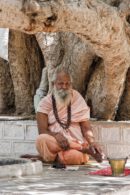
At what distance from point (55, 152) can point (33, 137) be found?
1.40m

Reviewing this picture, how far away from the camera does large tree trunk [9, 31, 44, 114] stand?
1024 centimetres

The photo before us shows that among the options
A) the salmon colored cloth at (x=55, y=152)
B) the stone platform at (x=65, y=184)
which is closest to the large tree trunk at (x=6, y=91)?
the salmon colored cloth at (x=55, y=152)

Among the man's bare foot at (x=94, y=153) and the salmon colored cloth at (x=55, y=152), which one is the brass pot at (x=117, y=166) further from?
the salmon colored cloth at (x=55, y=152)

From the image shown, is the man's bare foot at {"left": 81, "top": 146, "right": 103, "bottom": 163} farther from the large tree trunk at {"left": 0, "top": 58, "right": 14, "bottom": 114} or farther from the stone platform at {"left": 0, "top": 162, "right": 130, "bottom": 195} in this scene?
the large tree trunk at {"left": 0, "top": 58, "right": 14, "bottom": 114}

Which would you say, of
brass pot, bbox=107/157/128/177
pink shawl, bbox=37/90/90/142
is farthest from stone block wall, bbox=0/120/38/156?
brass pot, bbox=107/157/128/177

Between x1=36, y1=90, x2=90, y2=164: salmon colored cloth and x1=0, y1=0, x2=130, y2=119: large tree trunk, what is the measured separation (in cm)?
75

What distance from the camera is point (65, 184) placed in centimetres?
637

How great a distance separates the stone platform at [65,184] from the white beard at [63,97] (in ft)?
3.44

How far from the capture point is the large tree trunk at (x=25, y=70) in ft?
33.6

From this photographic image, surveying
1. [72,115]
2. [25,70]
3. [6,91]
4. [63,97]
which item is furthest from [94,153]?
[6,91]

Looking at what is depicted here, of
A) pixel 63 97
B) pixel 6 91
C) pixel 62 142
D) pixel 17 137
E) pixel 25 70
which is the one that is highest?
pixel 25 70

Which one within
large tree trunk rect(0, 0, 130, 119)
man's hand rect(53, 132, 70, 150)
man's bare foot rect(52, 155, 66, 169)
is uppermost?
large tree trunk rect(0, 0, 130, 119)

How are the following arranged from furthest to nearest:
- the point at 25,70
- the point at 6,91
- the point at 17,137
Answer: the point at 6,91 < the point at 25,70 < the point at 17,137

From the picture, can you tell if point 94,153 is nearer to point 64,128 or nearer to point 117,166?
point 64,128
